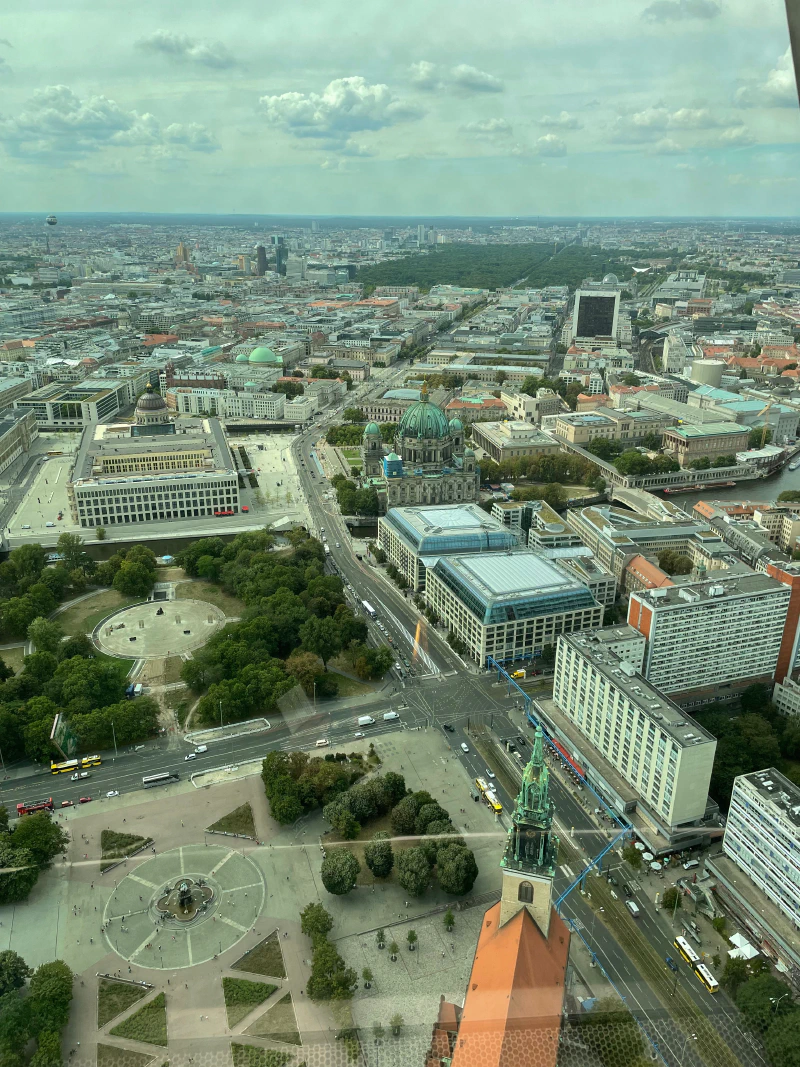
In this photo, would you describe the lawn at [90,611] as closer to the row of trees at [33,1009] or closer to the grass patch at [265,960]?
the row of trees at [33,1009]

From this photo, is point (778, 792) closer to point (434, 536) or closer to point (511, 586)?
point (511, 586)

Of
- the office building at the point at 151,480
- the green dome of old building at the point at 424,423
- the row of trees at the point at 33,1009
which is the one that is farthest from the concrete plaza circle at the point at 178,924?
the green dome of old building at the point at 424,423

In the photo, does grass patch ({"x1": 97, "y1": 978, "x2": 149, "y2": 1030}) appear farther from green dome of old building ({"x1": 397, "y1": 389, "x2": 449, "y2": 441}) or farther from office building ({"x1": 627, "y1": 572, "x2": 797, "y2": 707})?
green dome of old building ({"x1": 397, "y1": 389, "x2": 449, "y2": 441})

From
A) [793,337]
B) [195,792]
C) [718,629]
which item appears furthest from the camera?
[793,337]

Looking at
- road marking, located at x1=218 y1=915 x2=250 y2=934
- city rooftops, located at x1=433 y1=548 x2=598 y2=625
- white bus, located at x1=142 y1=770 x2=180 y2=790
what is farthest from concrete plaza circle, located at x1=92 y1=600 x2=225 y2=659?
road marking, located at x1=218 y1=915 x2=250 y2=934

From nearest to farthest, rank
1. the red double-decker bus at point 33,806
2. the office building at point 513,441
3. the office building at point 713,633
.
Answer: the red double-decker bus at point 33,806, the office building at point 713,633, the office building at point 513,441

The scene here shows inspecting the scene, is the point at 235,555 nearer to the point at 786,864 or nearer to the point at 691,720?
the point at 691,720

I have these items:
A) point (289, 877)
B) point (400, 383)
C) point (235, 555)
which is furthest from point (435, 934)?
point (400, 383)
